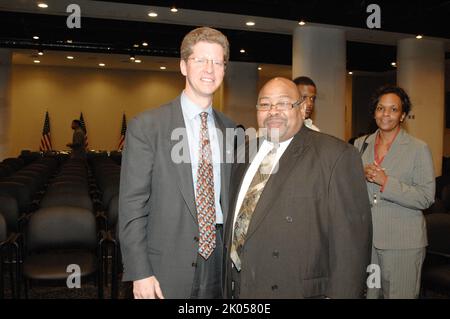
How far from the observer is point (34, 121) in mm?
18000

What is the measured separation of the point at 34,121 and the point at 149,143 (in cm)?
1769

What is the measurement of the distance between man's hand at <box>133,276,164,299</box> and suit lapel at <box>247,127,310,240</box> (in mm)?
420

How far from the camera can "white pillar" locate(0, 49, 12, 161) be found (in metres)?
13.1

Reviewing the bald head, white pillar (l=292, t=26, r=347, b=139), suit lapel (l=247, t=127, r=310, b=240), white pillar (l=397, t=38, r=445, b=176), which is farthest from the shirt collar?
white pillar (l=397, t=38, r=445, b=176)

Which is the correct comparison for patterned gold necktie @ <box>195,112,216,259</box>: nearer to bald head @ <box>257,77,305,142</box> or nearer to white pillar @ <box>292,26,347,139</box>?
bald head @ <box>257,77,305,142</box>

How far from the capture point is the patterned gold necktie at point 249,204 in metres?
1.86

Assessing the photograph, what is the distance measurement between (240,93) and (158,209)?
44.4ft

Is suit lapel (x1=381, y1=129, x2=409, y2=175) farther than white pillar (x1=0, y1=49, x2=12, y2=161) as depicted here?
No

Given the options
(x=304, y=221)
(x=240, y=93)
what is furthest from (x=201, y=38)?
(x=240, y=93)

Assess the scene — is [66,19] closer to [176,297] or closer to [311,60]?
[311,60]

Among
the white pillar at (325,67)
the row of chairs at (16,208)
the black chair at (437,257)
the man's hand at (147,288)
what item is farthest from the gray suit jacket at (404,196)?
the white pillar at (325,67)

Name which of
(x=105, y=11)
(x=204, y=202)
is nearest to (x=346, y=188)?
(x=204, y=202)

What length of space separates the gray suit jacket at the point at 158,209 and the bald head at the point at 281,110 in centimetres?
38

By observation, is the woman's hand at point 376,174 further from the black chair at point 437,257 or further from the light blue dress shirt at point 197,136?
the black chair at point 437,257
